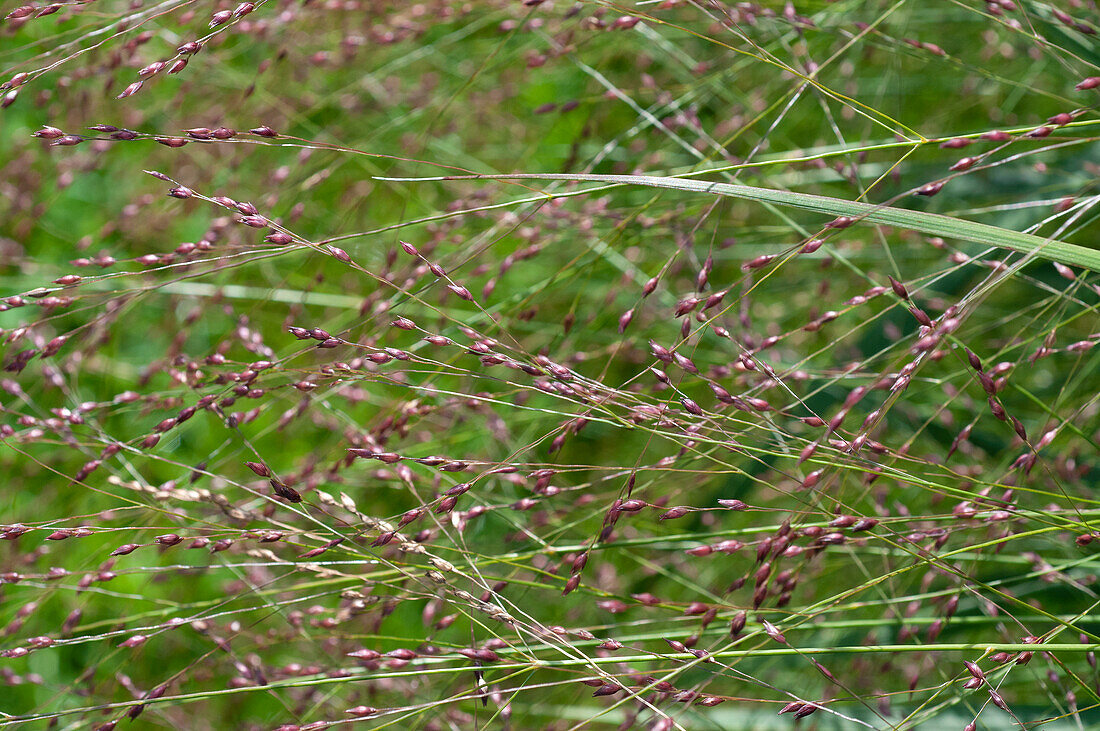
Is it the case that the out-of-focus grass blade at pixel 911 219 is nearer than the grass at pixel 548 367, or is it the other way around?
the out-of-focus grass blade at pixel 911 219

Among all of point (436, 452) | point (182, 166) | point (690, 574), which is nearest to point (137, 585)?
point (436, 452)

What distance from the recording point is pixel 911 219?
985mm

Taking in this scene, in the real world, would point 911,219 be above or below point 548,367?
above

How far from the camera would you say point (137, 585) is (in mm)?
1925

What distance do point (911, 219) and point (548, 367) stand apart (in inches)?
20.2

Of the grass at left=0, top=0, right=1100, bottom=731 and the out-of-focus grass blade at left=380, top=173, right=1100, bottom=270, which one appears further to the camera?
the grass at left=0, top=0, right=1100, bottom=731

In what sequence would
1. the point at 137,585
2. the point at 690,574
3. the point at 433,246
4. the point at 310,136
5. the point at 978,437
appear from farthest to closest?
1. the point at 310,136
2. the point at 137,585
3. the point at 690,574
4. the point at 978,437
5. the point at 433,246

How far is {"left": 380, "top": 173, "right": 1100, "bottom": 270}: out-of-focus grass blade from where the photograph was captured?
0.94 m

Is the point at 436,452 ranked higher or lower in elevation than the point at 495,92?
lower

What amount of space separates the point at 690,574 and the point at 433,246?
37.1 inches

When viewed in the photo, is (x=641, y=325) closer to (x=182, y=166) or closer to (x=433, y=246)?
(x=433, y=246)

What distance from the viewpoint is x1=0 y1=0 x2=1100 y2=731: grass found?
1081mm

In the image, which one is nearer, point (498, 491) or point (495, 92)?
point (498, 491)

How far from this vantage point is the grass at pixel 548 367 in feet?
3.55
